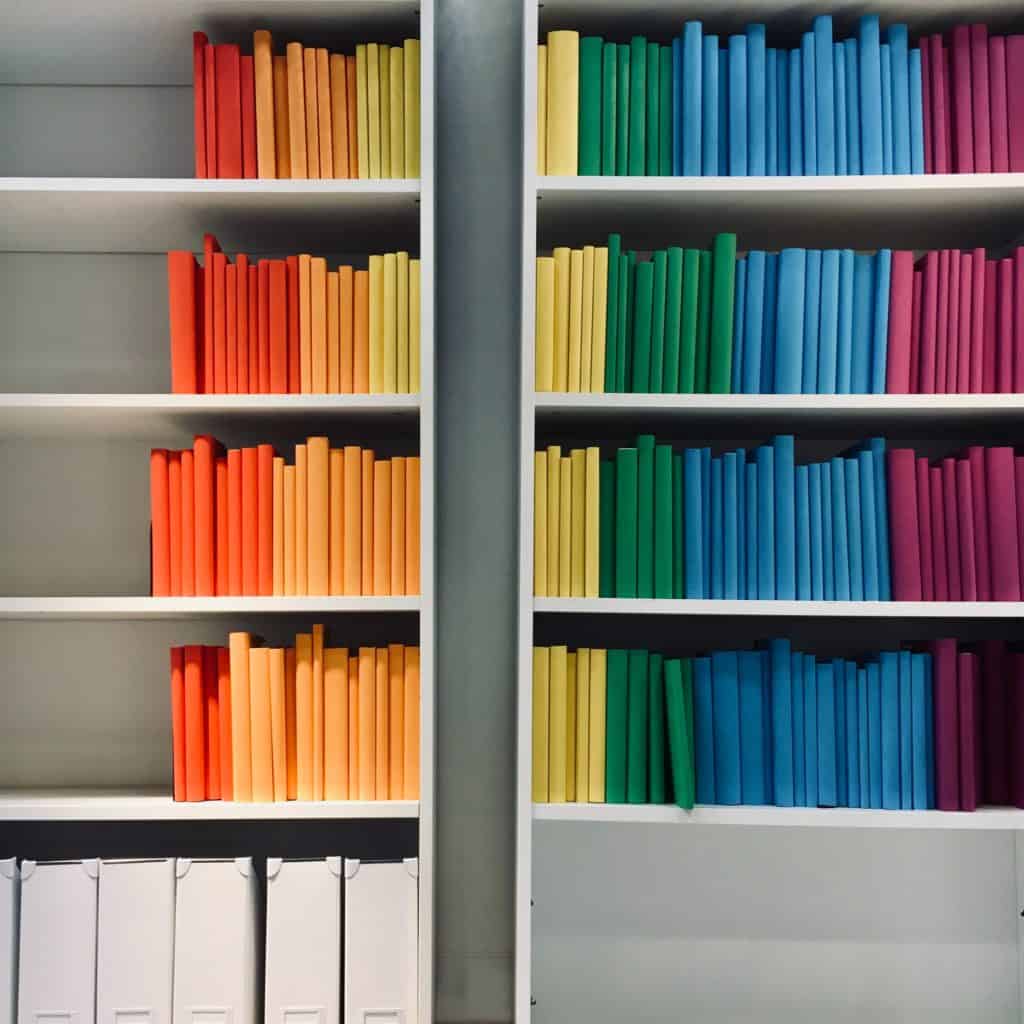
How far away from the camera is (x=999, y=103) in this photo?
175cm

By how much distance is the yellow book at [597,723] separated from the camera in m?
1.72

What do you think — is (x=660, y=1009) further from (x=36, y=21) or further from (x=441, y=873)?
(x=36, y=21)

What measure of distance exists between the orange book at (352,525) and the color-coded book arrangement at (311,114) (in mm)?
487

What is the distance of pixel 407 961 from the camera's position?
1.68m

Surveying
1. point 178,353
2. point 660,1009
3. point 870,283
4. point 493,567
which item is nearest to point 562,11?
point 870,283

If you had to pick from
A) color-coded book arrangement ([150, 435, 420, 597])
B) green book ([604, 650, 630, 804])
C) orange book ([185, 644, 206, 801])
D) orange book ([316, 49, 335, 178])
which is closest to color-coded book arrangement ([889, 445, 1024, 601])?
green book ([604, 650, 630, 804])

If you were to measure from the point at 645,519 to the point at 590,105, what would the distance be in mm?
693

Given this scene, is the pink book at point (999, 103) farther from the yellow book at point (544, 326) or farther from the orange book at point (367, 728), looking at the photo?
the orange book at point (367, 728)

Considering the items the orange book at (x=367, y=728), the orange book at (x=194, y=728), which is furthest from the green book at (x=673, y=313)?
the orange book at (x=194, y=728)

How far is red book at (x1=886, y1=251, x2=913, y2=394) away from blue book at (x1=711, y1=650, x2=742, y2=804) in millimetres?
533

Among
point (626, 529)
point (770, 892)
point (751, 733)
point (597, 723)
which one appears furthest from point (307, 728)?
point (770, 892)

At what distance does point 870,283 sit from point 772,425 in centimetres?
29

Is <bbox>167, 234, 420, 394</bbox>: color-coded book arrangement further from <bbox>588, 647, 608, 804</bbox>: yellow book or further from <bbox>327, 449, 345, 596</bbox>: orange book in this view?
<bbox>588, 647, 608, 804</bbox>: yellow book

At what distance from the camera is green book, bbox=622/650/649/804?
5.63ft
